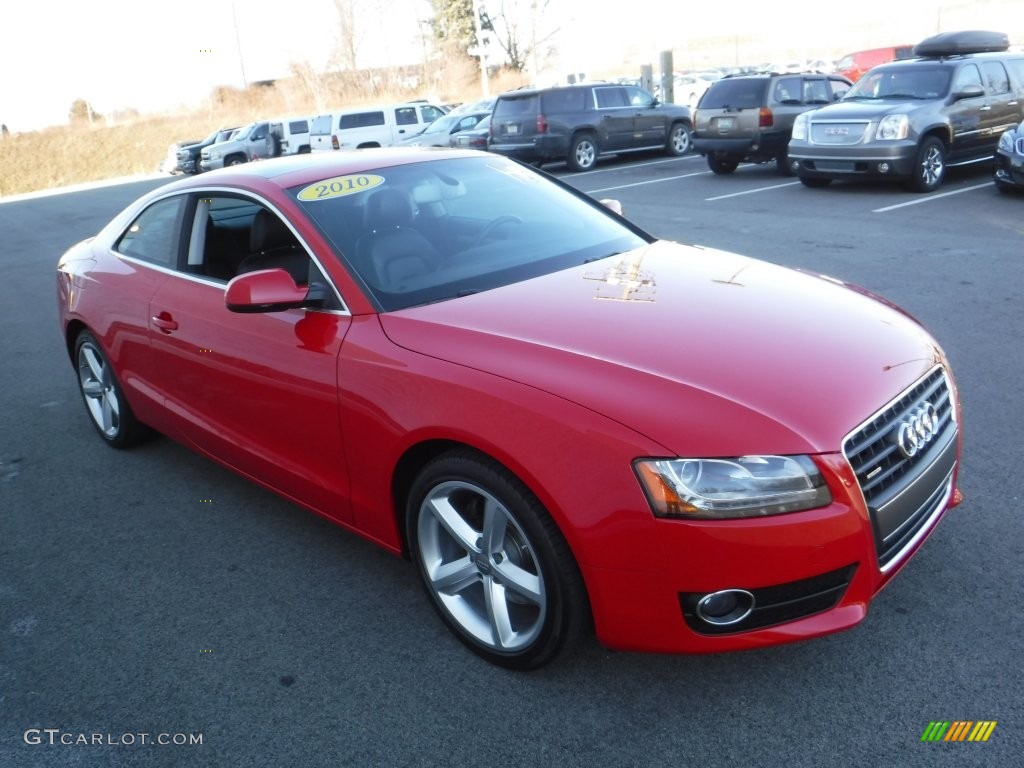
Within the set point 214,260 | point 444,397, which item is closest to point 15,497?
point 214,260

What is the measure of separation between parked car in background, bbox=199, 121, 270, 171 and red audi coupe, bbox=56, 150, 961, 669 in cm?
2901

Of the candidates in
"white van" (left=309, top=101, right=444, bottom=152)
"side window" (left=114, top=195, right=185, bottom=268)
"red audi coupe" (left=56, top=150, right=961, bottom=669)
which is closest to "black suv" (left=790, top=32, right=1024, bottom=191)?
"red audi coupe" (left=56, top=150, right=961, bottom=669)

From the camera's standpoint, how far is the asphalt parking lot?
263 centimetres

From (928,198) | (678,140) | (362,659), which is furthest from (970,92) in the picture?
(362,659)

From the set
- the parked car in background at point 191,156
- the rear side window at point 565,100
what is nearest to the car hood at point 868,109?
the rear side window at point 565,100

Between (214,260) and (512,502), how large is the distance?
2210mm

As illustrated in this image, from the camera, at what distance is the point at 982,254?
27.2 feet

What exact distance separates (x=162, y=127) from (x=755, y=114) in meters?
44.7

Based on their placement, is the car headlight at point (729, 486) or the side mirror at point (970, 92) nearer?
the car headlight at point (729, 486)

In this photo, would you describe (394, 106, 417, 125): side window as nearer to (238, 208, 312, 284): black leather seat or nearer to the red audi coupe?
the red audi coupe

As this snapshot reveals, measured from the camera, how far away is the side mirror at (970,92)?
41.0 ft

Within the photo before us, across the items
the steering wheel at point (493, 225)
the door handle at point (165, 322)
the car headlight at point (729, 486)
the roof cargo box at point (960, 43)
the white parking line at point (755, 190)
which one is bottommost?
the white parking line at point (755, 190)

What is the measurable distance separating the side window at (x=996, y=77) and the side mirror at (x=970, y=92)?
0.85ft

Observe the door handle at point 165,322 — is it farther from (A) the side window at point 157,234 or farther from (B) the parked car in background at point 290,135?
(B) the parked car in background at point 290,135
